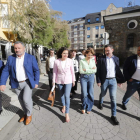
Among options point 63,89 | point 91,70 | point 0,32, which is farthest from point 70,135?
point 0,32

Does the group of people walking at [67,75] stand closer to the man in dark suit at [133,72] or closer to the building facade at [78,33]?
the man in dark suit at [133,72]

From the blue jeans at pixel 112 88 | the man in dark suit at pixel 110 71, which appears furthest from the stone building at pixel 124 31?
the blue jeans at pixel 112 88

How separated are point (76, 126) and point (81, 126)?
119 millimetres

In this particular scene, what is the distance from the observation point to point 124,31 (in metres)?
12.5

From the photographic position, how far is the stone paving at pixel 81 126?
201cm

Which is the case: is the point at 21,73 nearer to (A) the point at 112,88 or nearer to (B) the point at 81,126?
(B) the point at 81,126

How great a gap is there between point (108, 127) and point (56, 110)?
4.98ft

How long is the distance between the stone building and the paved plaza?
1170cm

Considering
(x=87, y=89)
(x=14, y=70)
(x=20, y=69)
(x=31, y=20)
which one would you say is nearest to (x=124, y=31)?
(x=31, y=20)

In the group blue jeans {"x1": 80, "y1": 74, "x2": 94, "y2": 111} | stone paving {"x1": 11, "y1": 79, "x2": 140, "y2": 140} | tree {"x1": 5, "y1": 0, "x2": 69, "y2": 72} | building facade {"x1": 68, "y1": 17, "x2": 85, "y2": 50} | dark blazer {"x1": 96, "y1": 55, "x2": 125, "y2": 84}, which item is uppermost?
building facade {"x1": 68, "y1": 17, "x2": 85, "y2": 50}

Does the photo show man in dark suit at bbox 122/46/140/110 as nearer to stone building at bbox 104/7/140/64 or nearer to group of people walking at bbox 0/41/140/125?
group of people walking at bbox 0/41/140/125

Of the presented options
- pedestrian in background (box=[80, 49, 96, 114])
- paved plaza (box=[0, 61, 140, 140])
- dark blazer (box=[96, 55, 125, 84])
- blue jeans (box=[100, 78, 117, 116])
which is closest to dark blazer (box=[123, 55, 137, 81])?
dark blazer (box=[96, 55, 125, 84])

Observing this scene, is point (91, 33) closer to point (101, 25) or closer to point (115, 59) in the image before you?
point (101, 25)

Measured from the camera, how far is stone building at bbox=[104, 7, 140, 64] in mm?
11961
